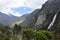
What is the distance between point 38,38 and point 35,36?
2.67 metres

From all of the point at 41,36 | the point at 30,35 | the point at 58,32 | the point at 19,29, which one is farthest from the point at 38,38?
the point at 58,32

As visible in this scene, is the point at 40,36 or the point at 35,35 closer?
the point at 40,36

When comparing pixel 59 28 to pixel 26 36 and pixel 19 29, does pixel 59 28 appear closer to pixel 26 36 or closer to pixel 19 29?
pixel 19 29

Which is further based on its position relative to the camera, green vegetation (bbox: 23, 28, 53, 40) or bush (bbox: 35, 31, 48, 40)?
green vegetation (bbox: 23, 28, 53, 40)

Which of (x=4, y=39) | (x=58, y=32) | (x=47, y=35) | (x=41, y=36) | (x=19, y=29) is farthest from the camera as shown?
(x=58, y=32)

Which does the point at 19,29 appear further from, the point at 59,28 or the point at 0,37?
the point at 0,37

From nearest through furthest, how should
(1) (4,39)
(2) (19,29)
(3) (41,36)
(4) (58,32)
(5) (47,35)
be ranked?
(1) (4,39), (3) (41,36), (5) (47,35), (2) (19,29), (4) (58,32)

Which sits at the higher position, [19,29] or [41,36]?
[19,29]

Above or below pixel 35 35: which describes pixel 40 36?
below

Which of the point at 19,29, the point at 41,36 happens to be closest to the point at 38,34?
the point at 41,36

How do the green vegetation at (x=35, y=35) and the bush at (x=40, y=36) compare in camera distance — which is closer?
the bush at (x=40, y=36)

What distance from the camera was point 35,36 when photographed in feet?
349

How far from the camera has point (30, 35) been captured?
114 meters

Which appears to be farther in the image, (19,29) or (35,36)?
(19,29)
